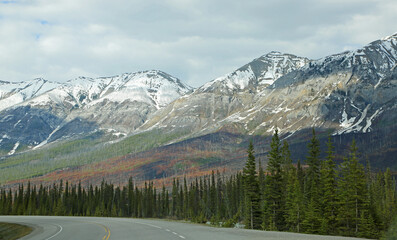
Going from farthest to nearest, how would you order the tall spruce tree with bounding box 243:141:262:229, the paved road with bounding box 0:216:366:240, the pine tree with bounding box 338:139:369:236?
the tall spruce tree with bounding box 243:141:262:229, the pine tree with bounding box 338:139:369:236, the paved road with bounding box 0:216:366:240

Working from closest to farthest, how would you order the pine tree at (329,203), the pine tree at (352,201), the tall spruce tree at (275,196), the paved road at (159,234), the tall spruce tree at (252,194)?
the paved road at (159,234) → the pine tree at (352,201) → the pine tree at (329,203) → the tall spruce tree at (275,196) → the tall spruce tree at (252,194)

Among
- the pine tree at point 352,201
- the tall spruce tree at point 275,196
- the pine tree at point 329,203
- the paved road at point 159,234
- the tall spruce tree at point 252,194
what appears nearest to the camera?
the paved road at point 159,234

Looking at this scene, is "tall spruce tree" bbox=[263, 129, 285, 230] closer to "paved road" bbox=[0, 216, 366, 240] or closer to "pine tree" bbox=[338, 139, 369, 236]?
"pine tree" bbox=[338, 139, 369, 236]

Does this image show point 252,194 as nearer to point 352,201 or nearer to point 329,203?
point 329,203

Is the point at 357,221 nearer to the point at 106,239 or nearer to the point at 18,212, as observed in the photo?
the point at 106,239

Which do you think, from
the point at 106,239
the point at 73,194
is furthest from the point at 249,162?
the point at 73,194

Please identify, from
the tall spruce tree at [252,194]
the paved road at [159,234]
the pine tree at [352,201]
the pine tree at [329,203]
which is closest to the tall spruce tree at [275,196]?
the tall spruce tree at [252,194]

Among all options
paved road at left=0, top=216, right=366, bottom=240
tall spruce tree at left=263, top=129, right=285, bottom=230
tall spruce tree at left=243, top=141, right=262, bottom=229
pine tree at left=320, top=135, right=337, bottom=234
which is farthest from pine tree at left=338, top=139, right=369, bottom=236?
paved road at left=0, top=216, right=366, bottom=240

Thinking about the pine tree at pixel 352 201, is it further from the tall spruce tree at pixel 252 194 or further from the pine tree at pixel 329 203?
the tall spruce tree at pixel 252 194

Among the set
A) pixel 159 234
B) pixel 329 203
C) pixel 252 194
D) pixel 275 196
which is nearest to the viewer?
pixel 159 234

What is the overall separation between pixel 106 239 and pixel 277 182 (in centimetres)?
4070

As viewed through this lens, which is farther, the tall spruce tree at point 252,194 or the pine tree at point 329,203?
the tall spruce tree at point 252,194

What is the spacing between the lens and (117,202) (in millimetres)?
154125

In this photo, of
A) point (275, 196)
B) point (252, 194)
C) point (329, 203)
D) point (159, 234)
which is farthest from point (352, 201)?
point (159, 234)
